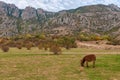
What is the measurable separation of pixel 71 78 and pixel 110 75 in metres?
4.09

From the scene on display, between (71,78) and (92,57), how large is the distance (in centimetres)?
847

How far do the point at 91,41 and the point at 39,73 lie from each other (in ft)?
289

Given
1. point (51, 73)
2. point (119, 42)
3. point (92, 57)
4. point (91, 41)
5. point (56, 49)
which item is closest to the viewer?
point (51, 73)

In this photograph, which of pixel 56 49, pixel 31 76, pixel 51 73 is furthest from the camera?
pixel 56 49

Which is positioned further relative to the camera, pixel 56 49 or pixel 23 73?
pixel 56 49

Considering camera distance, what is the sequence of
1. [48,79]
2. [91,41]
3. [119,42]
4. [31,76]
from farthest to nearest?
[91,41]
[119,42]
[31,76]
[48,79]

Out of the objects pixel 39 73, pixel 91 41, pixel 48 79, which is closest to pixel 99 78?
pixel 48 79

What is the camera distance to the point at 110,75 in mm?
24953

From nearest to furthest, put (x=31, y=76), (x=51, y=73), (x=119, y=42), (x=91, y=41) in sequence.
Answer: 1. (x=31, y=76)
2. (x=51, y=73)
3. (x=119, y=42)
4. (x=91, y=41)

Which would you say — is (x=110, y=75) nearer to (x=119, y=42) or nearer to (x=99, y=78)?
(x=99, y=78)

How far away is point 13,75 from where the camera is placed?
25203mm

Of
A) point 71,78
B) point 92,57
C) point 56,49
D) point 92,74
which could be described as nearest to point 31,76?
point 71,78

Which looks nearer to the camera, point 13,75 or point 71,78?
point 71,78

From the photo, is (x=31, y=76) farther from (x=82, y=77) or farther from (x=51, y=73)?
(x=82, y=77)
